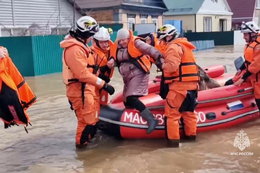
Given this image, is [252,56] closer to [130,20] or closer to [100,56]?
[100,56]

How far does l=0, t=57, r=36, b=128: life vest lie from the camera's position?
187 inches

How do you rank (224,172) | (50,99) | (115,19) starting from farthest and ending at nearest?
(115,19)
(50,99)
(224,172)

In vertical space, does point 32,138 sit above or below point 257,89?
below

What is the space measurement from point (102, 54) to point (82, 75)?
82 cm

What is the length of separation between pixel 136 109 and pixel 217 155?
1329 mm

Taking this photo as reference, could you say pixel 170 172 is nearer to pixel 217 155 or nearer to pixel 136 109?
pixel 217 155

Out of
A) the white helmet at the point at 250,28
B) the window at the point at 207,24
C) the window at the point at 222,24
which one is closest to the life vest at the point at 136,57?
the white helmet at the point at 250,28

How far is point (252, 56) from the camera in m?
6.23

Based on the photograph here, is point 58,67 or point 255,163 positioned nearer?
point 255,163

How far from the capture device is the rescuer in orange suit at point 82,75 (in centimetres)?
498

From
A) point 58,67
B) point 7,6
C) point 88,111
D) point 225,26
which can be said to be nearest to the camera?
point 88,111

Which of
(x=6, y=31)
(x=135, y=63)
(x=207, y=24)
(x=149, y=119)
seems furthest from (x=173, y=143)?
(x=207, y=24)

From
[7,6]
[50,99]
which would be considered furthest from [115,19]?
[50,99]

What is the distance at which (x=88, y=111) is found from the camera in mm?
5137
